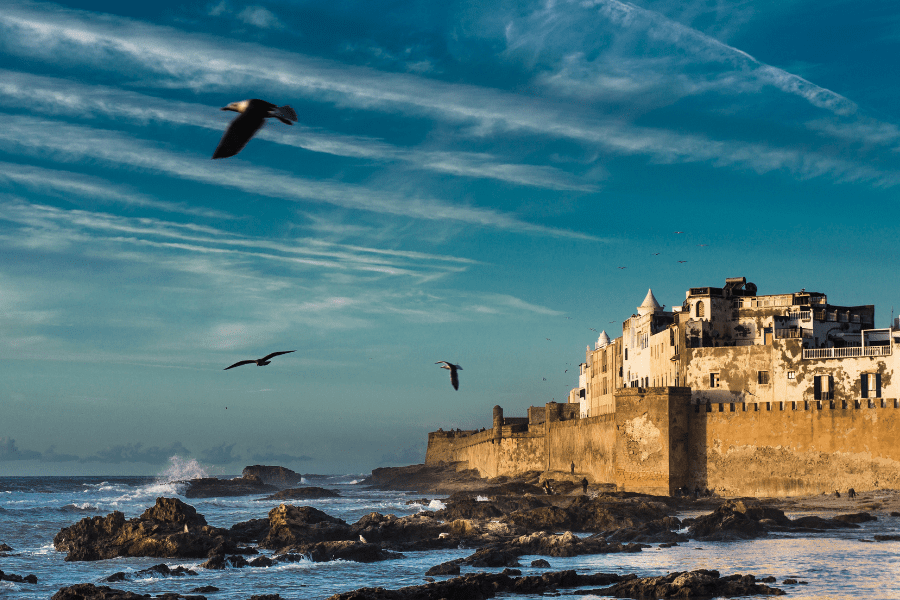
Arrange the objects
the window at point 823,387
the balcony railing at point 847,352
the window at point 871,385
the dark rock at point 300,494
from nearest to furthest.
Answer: the window at point 871,385, the balcony railing at point 847,352, the window at point 823,387, the dark rock at point 300,494

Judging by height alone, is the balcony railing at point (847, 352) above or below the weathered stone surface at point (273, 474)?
above

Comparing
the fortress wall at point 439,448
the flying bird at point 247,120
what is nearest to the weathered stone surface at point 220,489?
the fortress wall at point 439,448

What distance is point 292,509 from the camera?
35562mm

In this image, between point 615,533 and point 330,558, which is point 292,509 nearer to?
point 330,558

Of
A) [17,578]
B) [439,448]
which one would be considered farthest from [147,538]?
[439,448]

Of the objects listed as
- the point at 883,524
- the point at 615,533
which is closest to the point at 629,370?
the point at 883,524

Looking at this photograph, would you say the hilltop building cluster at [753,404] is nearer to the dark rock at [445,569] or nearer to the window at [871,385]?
the window at [871,385]

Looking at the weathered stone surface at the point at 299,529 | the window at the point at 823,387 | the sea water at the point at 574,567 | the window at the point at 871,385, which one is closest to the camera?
the sea water at the point at 574,567

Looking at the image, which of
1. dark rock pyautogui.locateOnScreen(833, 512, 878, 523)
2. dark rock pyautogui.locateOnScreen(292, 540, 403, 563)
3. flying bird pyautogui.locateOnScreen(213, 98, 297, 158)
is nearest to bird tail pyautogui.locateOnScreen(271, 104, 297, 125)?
flying bird pyautogui.locateOnScreen(213, 98, 297, 158)

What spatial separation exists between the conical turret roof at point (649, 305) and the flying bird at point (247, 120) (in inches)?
2195

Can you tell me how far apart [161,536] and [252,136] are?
25.2 m

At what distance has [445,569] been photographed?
2675cm

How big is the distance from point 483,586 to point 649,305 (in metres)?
43.5

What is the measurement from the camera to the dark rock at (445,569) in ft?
86.8
